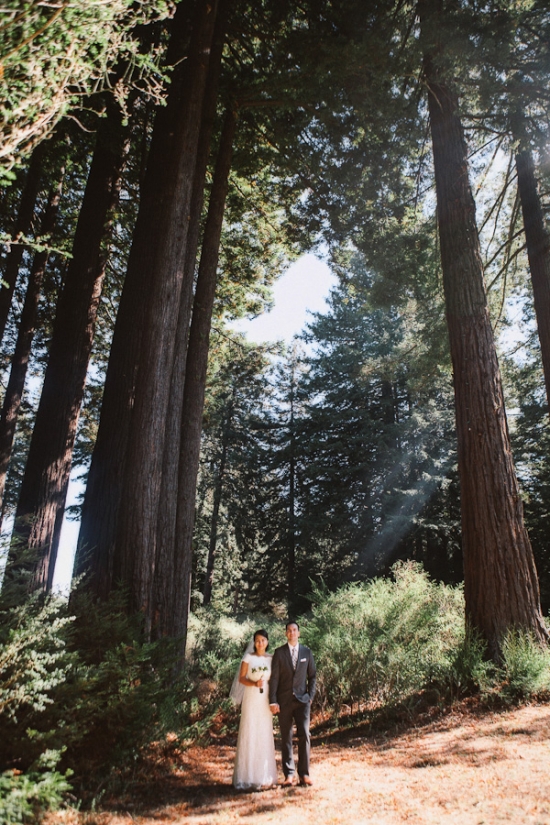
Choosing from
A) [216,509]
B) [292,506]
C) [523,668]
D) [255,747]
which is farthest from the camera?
[216,509]

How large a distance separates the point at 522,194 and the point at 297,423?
17.8 m

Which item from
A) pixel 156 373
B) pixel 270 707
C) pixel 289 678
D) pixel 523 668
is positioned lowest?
pixel 270 707

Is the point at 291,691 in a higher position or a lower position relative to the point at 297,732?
higher

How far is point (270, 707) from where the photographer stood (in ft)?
16.3

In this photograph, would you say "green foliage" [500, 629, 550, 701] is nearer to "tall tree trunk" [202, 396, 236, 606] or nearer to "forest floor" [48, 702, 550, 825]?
"forest floor" [48, 702, 550, 825]

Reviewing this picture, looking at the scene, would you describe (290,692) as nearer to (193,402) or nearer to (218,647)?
(193,402)

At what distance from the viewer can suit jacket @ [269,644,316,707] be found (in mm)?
5023

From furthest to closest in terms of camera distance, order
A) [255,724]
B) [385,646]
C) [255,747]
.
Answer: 1. [385,646]
2. [255,724]
3. [255,747]

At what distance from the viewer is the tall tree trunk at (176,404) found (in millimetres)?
7004

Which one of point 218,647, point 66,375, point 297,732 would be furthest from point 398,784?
point 218,647

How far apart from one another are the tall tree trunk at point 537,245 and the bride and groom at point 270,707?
7686 millimetres

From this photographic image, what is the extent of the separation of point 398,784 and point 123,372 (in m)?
5.55

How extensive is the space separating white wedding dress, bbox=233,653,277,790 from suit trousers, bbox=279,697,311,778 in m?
0.13

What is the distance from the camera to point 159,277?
22.8ft
